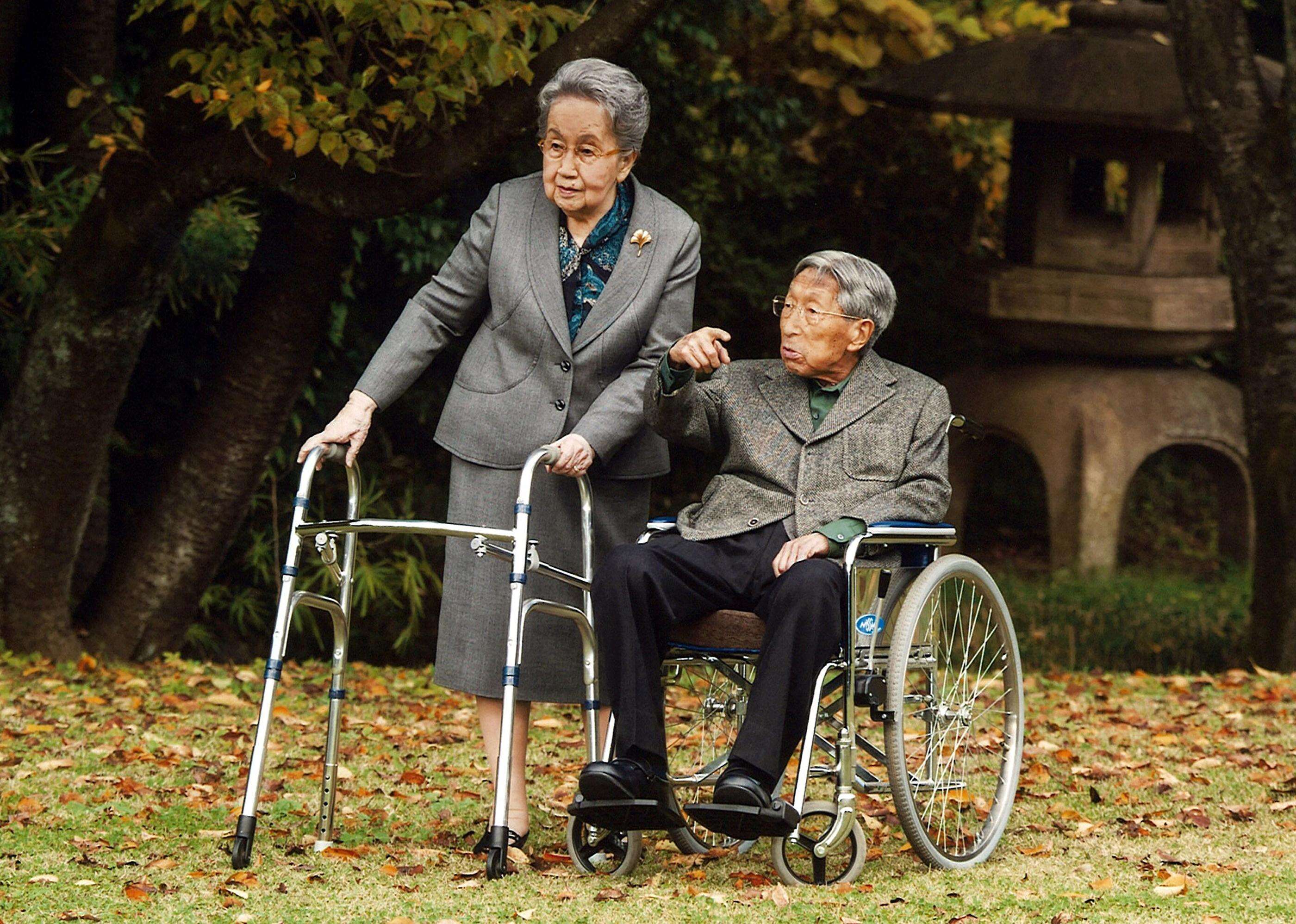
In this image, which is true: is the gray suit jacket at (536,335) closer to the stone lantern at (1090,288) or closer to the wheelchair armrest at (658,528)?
the wheelchair armrest at (658,528)

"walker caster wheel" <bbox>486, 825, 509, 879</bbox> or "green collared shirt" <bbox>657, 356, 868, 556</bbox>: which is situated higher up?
"green collared shirt" <bbox>657, 356, 868, 556</bbox>

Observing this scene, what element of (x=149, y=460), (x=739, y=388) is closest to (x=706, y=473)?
(x=149, y=460)

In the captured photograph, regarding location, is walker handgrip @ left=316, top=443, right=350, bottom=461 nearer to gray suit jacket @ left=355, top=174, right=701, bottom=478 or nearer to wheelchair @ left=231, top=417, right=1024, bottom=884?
wheelchair @ left=231, top=417, right=1024, bottom=884

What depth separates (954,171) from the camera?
10.6m

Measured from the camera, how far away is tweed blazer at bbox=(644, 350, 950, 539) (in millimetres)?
3678

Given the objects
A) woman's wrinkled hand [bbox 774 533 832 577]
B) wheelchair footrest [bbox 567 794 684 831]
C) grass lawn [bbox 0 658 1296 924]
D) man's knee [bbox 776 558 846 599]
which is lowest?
grass lawn [bbox 0 658 1296 924]

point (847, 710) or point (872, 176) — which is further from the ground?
point (872, 176)

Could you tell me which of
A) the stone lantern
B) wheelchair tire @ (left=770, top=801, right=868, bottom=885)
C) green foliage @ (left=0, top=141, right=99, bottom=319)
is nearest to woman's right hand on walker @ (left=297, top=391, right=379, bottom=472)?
wheelchair tire @ (left=770, top=801, right=868, bottom=885)

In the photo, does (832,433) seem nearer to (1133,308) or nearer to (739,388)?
(739,388)

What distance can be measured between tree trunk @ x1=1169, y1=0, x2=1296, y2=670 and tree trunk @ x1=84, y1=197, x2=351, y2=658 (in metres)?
3.46

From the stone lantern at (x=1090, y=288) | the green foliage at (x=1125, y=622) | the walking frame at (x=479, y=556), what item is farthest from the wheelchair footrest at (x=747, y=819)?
the stone lantern at (x=1090, y=288)

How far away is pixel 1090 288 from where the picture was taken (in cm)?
907

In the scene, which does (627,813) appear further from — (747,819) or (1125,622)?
(1125,622)

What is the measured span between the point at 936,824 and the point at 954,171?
6.97m
